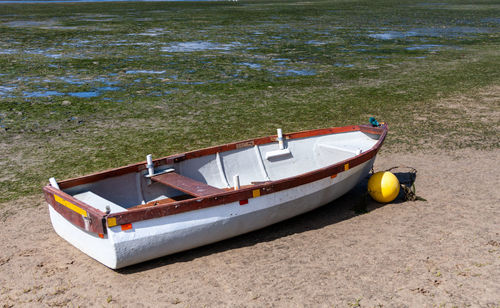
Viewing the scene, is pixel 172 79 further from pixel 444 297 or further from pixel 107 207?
pixel 444 297

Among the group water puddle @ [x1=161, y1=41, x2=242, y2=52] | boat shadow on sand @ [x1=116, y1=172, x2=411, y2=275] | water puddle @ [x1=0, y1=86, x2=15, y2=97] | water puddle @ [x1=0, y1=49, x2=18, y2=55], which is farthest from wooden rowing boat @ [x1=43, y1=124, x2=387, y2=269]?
water puddle @ [x1=0, y1=49, x2=18, y2=55]

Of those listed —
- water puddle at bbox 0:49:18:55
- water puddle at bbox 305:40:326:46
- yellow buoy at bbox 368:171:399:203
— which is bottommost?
yellow buoy at bbox 368:171:399:203

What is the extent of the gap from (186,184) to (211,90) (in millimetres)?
8733

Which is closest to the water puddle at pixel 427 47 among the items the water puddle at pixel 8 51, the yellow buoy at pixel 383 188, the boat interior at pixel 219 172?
the boat interior at pixel 219 172

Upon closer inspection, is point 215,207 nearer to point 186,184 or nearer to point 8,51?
point 186,184

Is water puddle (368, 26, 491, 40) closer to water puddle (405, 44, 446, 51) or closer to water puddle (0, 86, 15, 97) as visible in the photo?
water puddle (405, 44, 446, 51)

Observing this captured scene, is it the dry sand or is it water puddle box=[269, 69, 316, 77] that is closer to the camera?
the dry sand

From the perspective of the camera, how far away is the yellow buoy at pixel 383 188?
7.91 meters

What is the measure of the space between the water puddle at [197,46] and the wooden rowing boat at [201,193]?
50.5 ft

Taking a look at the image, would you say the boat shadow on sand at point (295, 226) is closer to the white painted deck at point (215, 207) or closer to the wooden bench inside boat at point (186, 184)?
the white painted deck at point (215, 207)

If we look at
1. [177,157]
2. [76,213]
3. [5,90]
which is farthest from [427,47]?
[76,213]

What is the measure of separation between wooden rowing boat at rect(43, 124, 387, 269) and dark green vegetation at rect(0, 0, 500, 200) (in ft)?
8.05

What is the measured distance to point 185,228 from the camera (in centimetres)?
608

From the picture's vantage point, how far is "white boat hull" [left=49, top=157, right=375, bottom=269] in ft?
19.0
